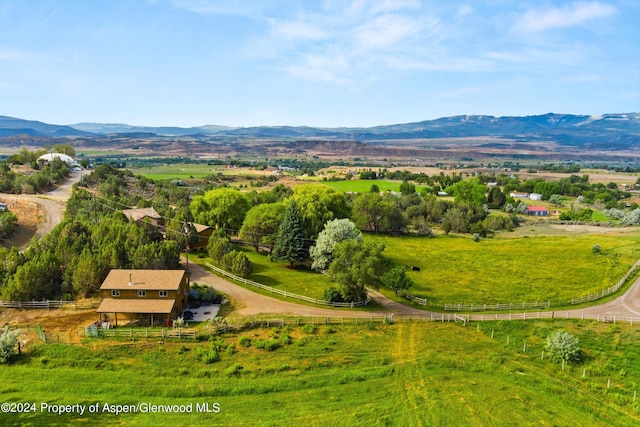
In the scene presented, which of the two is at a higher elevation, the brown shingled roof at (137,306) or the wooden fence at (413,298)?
the brown shingled roof at (137,306)

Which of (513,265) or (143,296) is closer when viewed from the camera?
(143,296)

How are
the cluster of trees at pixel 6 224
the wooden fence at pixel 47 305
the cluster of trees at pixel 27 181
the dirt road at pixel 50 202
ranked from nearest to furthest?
1. the wooden fence at pixel 47 305
2. the cluster of trees at pixel 6 224
3. the dirt road at pixel 50 202
4. the cluster of trees at pixel 27 181

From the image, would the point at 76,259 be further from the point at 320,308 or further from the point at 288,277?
the point at 320,308

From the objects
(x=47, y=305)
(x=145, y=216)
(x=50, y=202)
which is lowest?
(x=47, y=305)

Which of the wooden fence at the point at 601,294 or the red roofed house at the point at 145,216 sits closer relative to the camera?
the wooden fence at the point at 601,294

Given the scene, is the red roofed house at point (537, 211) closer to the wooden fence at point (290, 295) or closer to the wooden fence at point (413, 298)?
the wooden fence at point (413, 298)

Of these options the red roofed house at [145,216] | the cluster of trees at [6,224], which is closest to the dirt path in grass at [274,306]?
the red roofed house at [145,216]

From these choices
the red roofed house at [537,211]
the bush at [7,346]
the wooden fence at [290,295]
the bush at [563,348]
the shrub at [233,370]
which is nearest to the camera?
the shrub at [233,370]

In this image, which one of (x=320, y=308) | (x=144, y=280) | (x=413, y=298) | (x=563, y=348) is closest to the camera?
(x=563, y=348)

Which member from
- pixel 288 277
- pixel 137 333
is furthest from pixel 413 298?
pixel 137 333
